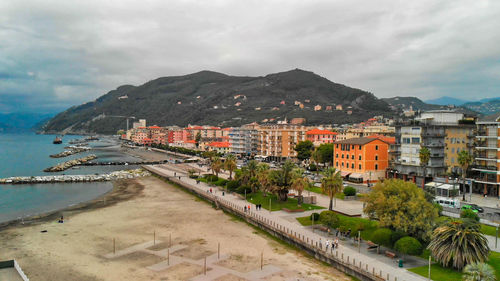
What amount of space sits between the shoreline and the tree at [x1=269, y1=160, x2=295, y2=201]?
3075 cm

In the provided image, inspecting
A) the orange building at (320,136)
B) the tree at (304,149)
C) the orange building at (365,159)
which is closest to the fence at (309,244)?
the orange building at (365,159)

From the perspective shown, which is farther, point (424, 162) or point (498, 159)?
point (424, 162)

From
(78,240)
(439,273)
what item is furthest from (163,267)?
(439,273)

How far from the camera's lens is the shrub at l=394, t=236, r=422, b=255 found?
31.5m

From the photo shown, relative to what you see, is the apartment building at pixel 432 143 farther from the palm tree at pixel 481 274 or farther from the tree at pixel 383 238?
the palm tree at pixel 481 274

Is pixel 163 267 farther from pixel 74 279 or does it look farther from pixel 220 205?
pixel 220 205

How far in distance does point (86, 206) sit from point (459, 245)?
190 feet

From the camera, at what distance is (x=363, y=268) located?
99.6ft

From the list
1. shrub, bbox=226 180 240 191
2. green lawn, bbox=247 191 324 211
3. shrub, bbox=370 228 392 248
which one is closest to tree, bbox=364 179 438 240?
shrub, bbox=370 228 392 248

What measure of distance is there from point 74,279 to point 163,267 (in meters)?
7.72

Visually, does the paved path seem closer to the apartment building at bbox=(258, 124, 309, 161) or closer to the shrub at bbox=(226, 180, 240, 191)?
the shrub at bbox=(226, 180, 240, 191)

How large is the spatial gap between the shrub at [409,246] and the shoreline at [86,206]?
4855 centimetres

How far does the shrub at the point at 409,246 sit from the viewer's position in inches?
1238

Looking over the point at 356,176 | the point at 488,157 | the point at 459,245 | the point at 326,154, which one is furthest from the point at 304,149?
the point at 459,245
